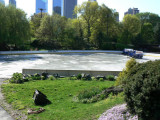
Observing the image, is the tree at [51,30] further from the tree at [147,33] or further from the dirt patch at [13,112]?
the dirt patch at [13,112]

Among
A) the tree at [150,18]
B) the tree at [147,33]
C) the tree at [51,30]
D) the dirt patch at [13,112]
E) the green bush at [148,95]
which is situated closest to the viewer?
the green bush at [148,95]

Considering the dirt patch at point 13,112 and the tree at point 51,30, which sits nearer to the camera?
the dirt patch at point 13,112

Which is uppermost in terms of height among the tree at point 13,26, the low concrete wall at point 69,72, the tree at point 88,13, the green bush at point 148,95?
the tree at point 88,13

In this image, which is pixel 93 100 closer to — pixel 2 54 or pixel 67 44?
pixel 2 54

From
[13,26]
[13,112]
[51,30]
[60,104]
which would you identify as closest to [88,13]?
[51,30]

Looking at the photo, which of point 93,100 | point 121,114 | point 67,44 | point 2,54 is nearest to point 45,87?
point 93,100

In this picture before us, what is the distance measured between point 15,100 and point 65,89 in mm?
2868

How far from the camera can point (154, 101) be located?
14.4 ft

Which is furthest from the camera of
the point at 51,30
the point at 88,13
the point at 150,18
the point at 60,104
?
the point at 150,18

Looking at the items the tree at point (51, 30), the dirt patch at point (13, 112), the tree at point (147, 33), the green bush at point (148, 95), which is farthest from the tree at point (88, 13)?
the green bush at point (148, 95)

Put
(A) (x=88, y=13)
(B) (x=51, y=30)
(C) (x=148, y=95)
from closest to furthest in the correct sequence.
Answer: (C) (x=148, y=95) → (B) (x=51, y=30) → (A) (x=88, y=13)

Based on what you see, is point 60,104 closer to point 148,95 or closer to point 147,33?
point 148,95

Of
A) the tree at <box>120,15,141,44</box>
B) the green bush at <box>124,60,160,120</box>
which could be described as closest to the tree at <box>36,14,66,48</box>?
the tree at <box>120,15,141,44</box>

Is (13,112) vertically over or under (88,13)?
under
